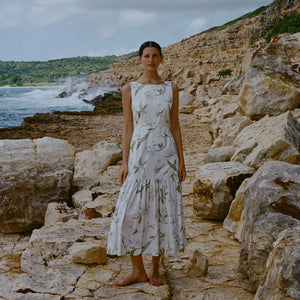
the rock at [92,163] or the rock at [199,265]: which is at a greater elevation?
the rock at [92,163]

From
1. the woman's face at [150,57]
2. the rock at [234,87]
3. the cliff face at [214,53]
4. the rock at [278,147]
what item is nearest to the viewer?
the woman's face at [150,57]

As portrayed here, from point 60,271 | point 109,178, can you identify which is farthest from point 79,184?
point 60,271

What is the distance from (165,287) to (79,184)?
3660 millimetres

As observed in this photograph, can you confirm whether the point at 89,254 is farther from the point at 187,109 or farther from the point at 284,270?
the point at 187,109

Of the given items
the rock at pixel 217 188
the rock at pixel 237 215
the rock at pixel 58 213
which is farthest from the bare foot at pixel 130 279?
the rock at pixel 58 213

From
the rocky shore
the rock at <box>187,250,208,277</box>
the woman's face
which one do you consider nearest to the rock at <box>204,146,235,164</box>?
the rocky shore

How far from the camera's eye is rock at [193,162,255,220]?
13.1ft

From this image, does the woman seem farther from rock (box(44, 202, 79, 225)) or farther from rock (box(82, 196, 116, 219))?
rock (box(44, 202, 79, 225))

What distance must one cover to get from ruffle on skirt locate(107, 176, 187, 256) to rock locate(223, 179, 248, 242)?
1.10 meters

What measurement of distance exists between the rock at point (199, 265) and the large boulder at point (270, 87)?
432 cm

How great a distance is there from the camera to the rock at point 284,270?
187 cm

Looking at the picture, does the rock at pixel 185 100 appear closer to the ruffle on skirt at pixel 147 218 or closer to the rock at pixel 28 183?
the rock at pixel 28 183

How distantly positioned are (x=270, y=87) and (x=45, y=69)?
11607cm

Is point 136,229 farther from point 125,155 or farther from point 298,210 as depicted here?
point 298,210
